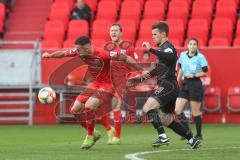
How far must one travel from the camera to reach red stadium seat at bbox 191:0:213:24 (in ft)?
82.7

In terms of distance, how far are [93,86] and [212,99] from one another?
957 centimetres

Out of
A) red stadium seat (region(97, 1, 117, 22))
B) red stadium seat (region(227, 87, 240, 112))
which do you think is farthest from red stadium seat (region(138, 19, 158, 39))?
red stadium seat (region(227, 87, 240, 112))

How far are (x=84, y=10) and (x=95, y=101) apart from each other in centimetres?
1190

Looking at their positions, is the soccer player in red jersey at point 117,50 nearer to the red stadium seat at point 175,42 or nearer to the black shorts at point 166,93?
the black shorts at point 166,93

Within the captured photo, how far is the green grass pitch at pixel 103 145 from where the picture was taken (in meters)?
12.0

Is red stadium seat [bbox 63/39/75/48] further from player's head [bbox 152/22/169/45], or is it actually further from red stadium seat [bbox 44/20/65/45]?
player's head [bbox 152/22/169/45]

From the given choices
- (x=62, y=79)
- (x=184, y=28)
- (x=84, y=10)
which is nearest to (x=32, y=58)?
(x=62, y=79)

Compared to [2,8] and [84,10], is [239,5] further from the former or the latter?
[2,8]

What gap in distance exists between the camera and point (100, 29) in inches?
986

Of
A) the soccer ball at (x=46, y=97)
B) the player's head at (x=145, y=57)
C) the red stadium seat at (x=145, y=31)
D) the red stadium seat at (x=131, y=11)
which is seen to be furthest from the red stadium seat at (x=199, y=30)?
the soccer ball at (x=46, y=97)

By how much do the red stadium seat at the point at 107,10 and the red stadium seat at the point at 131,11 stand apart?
0.28 metres

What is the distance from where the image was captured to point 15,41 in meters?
25.3

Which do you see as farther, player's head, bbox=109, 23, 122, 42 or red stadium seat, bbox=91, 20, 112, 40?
red stadium seat, bbox=91, 20, 112, 40

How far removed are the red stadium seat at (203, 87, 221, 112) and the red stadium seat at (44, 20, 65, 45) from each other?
5.11 m
